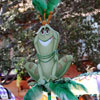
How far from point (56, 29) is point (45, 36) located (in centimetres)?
667

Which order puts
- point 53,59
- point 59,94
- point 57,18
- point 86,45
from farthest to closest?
point 86,45 < point 57,18 < point 53,59 < point 59,94

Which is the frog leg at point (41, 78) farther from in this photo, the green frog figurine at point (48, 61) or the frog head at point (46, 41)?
the frog head at point (46, 41)

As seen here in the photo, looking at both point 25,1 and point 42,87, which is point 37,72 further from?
point 25,1

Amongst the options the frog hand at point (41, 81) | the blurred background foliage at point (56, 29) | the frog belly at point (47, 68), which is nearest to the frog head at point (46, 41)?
the frog belly at point (47, 68)

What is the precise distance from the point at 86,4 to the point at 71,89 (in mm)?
7953

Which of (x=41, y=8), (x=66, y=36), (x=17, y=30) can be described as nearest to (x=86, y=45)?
(x=66, y=36)

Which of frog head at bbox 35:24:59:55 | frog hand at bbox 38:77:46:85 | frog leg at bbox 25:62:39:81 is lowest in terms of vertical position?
frog hand at bbox 38:77:46:85

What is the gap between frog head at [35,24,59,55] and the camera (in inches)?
189

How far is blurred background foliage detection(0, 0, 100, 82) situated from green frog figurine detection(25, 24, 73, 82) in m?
5.84

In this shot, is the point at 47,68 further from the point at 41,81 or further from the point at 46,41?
the point at 46,41

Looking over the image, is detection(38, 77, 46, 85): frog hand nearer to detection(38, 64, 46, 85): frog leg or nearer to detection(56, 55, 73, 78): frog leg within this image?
detection(38, 64, 46, 85): frog leg

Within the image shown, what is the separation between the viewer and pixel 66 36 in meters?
11.9

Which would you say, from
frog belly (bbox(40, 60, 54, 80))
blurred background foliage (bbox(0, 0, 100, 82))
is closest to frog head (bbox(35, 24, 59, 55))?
frog belly (bbox(40, 60, 54, 80))

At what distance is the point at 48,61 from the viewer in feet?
15.6
